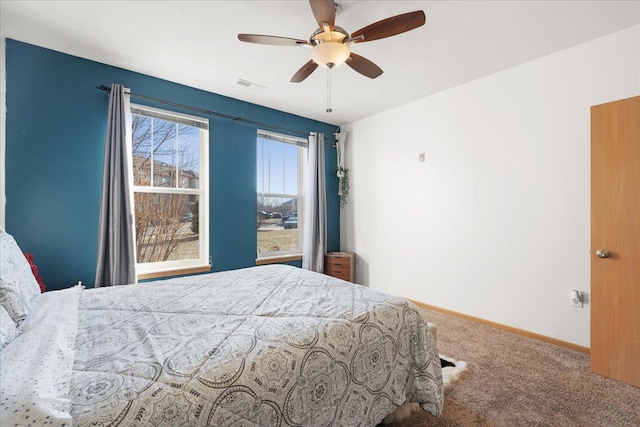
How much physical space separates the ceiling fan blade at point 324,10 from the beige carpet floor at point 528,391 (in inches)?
91.2

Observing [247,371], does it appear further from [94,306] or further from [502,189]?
[502,189]

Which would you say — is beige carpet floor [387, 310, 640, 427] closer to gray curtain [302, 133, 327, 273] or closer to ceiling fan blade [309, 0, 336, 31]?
gray curtain [302, 133, 327, 273]

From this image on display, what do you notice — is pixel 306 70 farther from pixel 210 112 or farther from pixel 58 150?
pixel 58 150

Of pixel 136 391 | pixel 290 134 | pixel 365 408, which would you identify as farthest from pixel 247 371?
pixel 290 134

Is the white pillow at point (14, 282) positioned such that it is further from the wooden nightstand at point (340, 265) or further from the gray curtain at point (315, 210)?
the wooden nightstand at point (340, 265)

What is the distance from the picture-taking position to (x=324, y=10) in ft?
5.41

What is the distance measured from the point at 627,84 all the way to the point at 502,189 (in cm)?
114

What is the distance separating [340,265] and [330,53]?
292 centimetres

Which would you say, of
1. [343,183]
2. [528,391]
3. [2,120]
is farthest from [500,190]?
[2,120]

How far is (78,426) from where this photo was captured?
0.69 m

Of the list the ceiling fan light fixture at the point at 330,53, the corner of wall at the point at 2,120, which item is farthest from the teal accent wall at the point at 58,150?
the ceiling fan light fixture at the point at 330,53

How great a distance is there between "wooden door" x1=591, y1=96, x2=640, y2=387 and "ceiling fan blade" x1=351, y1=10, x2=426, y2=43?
158 cm

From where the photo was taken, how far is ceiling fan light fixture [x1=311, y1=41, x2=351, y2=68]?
6.06 ft

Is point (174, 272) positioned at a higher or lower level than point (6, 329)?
lower
